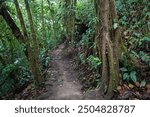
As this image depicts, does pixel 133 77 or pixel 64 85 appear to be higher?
pixel 133 77

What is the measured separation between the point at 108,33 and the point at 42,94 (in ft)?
10.2

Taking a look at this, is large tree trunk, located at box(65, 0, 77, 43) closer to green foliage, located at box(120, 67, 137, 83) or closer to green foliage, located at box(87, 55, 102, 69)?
green foliage, located at box(87, 55, 102, 69)

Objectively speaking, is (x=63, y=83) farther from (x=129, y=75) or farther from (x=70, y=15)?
(x=70, y=15)

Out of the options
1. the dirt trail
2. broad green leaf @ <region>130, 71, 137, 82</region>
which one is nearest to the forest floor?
the dirt trail

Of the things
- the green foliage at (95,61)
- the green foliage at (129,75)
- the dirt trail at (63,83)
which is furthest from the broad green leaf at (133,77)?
the dirt trail at (63,83)

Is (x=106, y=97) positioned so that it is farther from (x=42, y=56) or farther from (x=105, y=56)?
(x=42, y=56)

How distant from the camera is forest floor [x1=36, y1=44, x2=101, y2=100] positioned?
25.4 ft

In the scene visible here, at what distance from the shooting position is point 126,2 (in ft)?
34.6

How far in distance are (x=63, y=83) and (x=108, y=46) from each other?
3105 millimetres

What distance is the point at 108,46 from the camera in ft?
23.7

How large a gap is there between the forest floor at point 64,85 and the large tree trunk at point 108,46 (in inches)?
19.4

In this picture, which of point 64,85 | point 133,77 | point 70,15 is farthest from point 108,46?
point 70,15

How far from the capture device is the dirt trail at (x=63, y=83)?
816 centimetres

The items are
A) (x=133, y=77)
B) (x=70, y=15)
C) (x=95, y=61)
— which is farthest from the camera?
(x=70, y=15)
